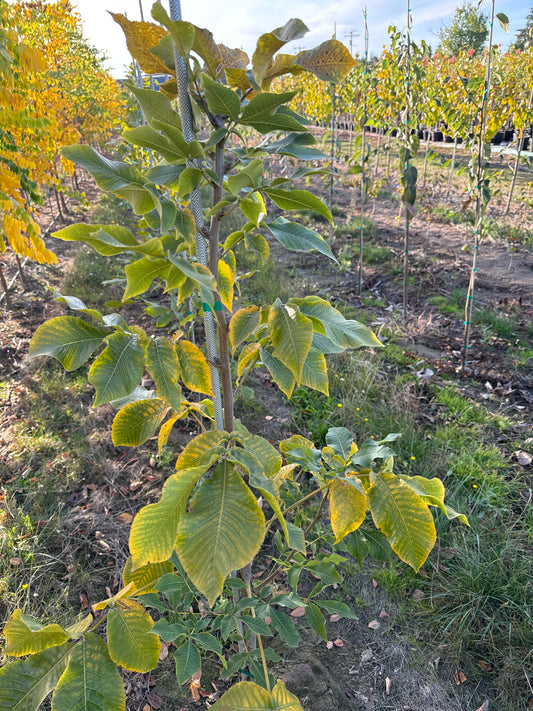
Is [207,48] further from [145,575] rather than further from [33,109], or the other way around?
[33,109]

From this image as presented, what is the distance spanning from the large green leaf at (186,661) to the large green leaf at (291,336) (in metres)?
0.71

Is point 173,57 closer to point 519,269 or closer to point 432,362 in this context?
point 432,362

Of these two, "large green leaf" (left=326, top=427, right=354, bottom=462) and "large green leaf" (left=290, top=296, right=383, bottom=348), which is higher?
"large green leaf" (left=290, top=296, right=383, bottom=348)

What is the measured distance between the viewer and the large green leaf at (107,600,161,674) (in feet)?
2.53

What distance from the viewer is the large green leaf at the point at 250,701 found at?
0.65 meters

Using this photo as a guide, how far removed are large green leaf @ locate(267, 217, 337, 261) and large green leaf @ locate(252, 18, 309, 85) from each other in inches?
10.1

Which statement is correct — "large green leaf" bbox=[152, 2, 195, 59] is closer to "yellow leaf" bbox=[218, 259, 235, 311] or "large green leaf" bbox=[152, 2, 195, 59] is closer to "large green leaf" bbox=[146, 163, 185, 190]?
"large green leaf" bbox=[146, 163, 185, 190]

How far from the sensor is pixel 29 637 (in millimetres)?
743

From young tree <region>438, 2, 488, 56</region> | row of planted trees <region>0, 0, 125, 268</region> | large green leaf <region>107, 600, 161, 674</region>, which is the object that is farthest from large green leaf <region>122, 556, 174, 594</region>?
young tree <region>438, 2, 488, 56</region>

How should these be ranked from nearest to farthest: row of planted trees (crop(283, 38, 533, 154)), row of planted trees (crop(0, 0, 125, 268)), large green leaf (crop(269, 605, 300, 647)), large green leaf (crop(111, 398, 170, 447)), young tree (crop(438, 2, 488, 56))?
large green leaf (crop(111, 398, 170, 447)), large green leaf (crop(269, 605, 300, 647)), row of planted trees (crop(0, 0, 125, 268)), row of planted trees (crop(283, 38, 533, 154)), young tree (crop(438, 2, 488, 56))

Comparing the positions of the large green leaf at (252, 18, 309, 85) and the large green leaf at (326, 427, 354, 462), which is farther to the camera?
the large green leaf at (326, 427, 354, 462)

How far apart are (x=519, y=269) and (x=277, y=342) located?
6.55 metres

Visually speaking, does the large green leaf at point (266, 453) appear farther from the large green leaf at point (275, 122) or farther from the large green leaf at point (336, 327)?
the large green leaf at point (275, 122)

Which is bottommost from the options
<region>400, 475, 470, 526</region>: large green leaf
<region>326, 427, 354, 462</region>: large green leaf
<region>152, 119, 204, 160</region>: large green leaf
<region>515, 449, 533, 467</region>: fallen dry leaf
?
<region>515, 449, 533, 467</region>: fallen dry leaf
